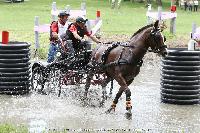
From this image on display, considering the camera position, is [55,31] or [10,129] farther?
[55,31]

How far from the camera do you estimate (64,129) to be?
37.1 feet

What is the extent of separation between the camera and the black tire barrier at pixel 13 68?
15.8 meters

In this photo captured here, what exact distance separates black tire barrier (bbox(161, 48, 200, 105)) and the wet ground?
238mm

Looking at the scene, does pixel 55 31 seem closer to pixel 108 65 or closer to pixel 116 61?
pixel 108 65

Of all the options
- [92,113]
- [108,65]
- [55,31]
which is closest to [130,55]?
[108,65]

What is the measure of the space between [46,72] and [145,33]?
3.64 metres

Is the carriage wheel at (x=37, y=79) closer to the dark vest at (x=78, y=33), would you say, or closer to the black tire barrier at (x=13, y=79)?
the black tire barrier at (x=13, y=79)

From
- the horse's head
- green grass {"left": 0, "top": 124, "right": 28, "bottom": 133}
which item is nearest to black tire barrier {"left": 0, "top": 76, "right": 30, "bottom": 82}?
the horse's head

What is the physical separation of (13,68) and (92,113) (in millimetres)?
3302

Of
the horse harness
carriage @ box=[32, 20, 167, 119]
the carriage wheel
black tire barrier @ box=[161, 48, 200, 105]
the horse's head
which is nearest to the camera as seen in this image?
the horse's head

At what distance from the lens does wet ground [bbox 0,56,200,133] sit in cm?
1209

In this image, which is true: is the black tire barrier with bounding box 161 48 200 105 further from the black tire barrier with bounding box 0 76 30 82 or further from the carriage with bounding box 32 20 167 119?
the black tire barrier with bounding box 0 76 30 82

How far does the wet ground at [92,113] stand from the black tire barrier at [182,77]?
9.4 inches

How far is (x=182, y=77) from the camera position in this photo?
581 inches
